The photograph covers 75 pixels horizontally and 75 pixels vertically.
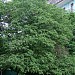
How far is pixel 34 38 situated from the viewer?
547 inches

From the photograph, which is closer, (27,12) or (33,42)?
(33,42)

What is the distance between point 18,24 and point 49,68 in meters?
3.12

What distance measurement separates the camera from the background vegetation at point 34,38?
13.8m

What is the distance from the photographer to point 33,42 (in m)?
13.9

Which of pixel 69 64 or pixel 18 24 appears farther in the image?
pixel 69 64

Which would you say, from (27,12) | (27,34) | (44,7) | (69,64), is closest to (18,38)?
(27,34)

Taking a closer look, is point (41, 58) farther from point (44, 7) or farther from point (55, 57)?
point (44, 7)

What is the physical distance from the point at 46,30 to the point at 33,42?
52.0 inches

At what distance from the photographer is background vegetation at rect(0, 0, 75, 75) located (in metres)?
13.8

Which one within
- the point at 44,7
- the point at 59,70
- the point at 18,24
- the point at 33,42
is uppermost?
the point at 44,7

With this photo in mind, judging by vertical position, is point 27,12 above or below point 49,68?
above

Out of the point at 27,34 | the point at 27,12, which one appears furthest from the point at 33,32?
the point at 27,12

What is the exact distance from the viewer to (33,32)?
14172mm

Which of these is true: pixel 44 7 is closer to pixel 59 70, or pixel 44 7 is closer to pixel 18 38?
pixel 18 38
